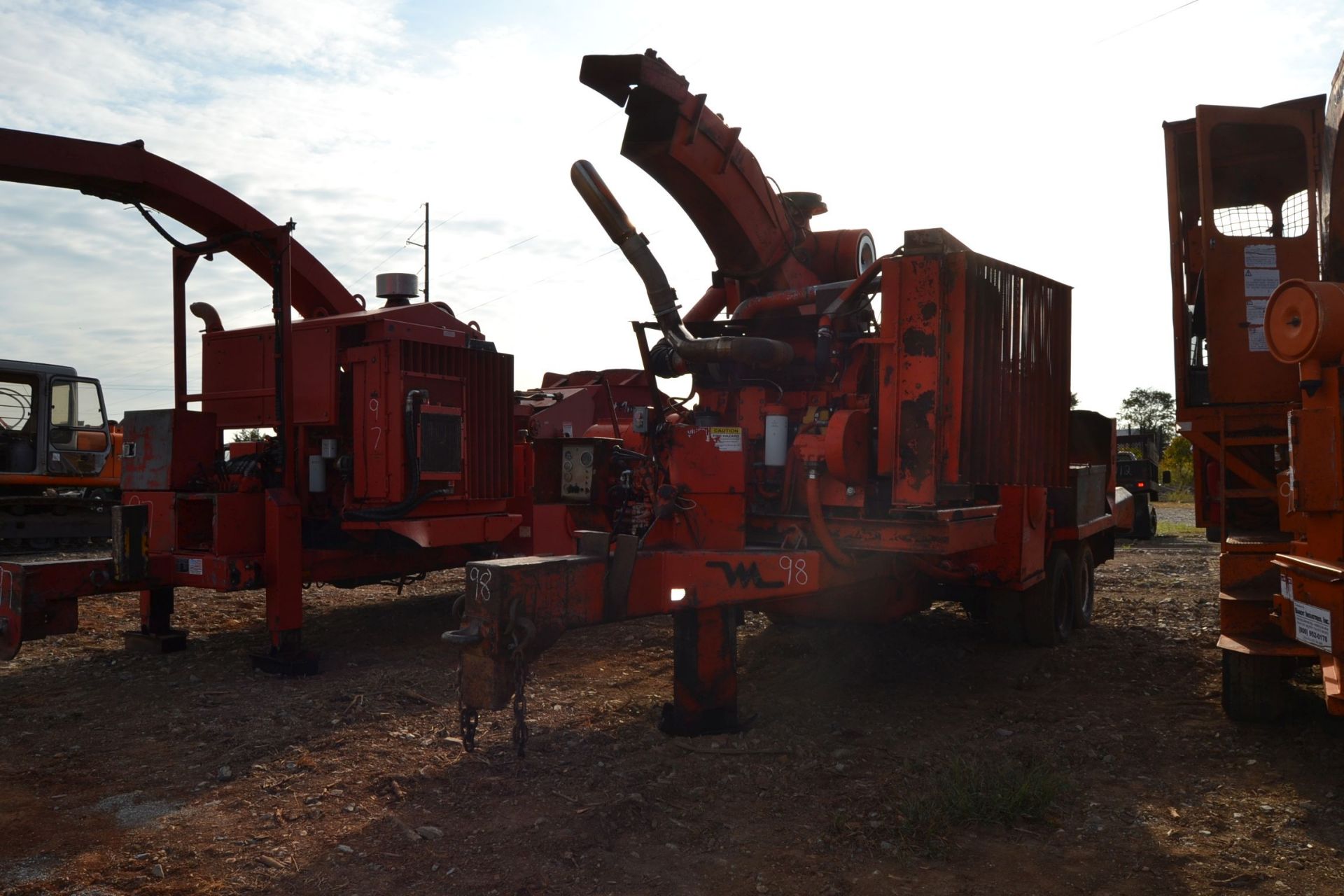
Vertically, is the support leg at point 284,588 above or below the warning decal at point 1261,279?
below

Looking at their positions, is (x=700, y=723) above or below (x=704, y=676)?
below

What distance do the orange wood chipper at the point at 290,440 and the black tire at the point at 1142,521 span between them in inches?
526

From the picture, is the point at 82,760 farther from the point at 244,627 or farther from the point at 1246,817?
the point at 1246,817

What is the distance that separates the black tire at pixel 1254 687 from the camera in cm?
546

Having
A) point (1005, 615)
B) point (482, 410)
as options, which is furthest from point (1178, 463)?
point (482, 410)

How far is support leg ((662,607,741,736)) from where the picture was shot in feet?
17.1

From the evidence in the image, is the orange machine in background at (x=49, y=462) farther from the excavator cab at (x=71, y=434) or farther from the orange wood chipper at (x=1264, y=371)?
the orange wood chipper at (x=1264, y=371)

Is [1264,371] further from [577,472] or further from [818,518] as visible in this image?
[577,472]

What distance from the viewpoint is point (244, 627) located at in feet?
29.9

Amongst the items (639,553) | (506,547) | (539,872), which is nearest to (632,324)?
(639,553)

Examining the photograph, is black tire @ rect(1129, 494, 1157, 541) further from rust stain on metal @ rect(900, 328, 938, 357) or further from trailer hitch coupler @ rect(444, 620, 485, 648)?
trailer hitch coupler @ rect(444, 620, 485, 648)

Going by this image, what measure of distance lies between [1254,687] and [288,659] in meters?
5.96

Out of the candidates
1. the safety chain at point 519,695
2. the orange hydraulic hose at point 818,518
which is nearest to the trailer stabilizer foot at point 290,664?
the safety chain at point 519,695

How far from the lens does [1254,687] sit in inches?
215
